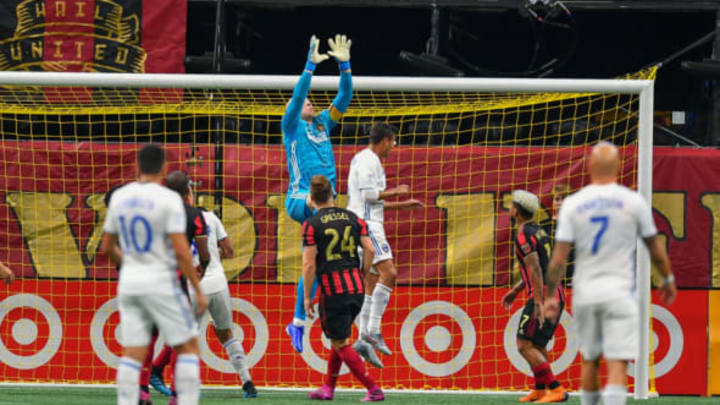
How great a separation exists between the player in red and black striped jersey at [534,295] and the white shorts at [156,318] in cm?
396

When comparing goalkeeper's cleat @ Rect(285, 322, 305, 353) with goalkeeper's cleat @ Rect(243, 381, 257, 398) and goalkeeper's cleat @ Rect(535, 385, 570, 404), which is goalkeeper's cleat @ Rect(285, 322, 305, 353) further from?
goalkeeper's cleat @ Rect(535, 385, 570, 404)

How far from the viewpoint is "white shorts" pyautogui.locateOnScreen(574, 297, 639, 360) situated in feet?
23.4

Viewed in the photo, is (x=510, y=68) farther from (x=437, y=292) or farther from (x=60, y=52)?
(x=60, y=52)

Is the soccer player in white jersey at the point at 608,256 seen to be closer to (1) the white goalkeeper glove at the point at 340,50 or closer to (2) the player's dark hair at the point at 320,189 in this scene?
(2) the player's dark hair at the point at 320,189

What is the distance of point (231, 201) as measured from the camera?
13.3 m

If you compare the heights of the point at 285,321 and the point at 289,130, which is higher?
the point at 289,130

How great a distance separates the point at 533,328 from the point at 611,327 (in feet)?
11.0

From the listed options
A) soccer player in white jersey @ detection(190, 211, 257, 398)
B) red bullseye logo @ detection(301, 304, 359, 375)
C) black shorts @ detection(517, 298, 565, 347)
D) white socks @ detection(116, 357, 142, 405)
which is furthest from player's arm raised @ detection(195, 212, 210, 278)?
red bullseye logo @ detection(301, 304, 359, 375)

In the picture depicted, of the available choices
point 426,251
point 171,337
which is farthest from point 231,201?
point 171,337

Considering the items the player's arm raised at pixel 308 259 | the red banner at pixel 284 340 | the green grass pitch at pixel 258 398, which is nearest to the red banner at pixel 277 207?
the red banner at pixel 284 340

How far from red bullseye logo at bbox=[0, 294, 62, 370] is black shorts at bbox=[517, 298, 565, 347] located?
5673 millimetres

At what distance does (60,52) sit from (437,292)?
17.1 ft

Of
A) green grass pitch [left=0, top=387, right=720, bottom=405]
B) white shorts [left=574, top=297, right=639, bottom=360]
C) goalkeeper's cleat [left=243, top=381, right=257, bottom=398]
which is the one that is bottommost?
green grass pitch [left=0, top=387, right=720, bottom=405]

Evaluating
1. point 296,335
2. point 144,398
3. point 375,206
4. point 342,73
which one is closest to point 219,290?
point 296,335
